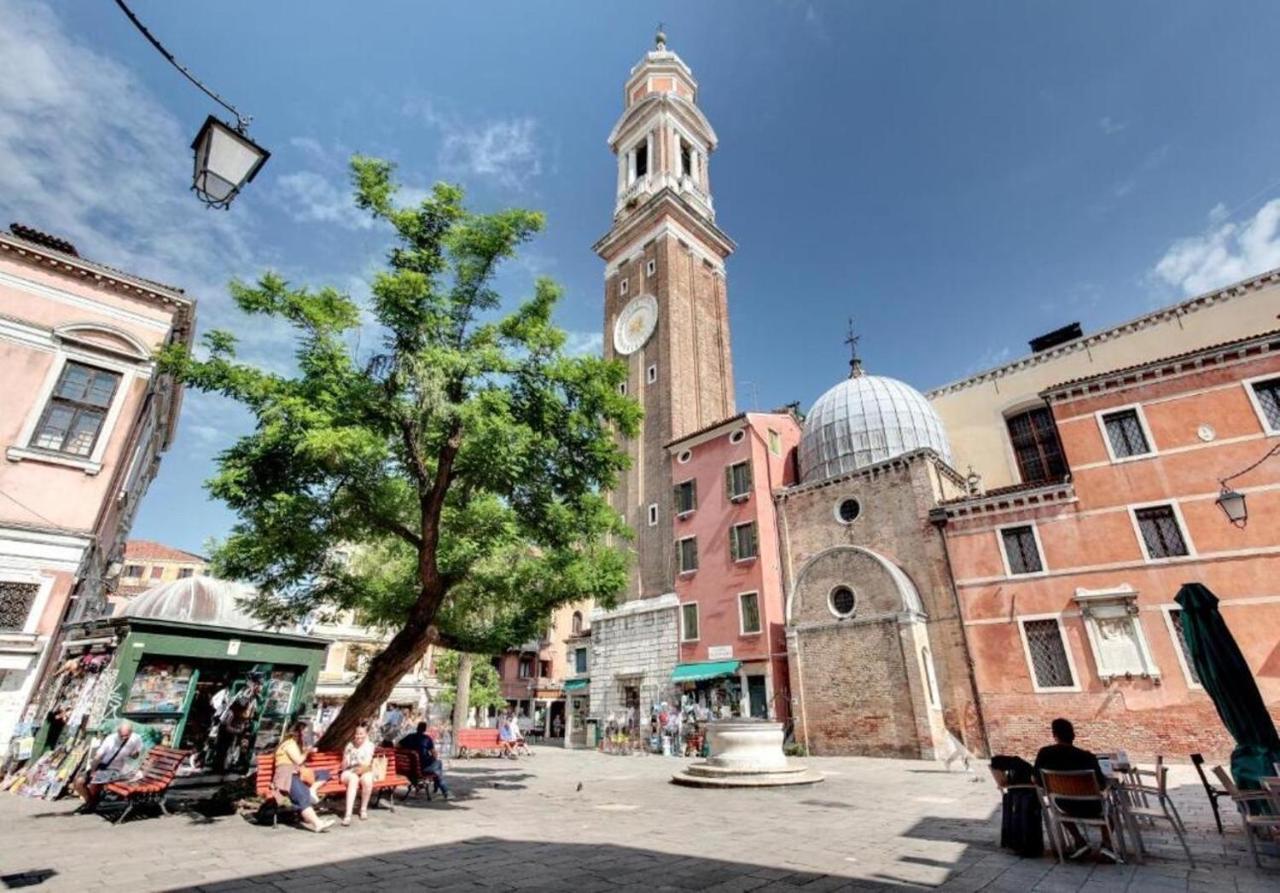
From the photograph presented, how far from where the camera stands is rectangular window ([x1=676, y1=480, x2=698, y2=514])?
26.7 meters

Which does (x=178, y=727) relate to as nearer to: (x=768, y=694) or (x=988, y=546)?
(x=768, y=694)

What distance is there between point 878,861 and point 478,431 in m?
7.37

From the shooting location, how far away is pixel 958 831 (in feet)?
24.2

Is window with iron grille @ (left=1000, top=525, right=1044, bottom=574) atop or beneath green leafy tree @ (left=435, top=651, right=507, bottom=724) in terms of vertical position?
atop

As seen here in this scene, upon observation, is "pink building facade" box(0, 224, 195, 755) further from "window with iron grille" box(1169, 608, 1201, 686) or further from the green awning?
"window with iron grille" box(1169, 608, 1201, 686)

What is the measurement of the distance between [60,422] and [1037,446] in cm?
3210

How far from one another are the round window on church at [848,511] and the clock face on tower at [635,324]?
14.9 m

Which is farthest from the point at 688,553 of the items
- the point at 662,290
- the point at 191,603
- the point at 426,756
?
the point at 191,603

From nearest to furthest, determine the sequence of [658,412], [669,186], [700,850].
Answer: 1. [700,850]
2. [658,412]
3. [669,186]

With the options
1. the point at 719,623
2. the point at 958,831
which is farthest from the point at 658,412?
the point at 958,831

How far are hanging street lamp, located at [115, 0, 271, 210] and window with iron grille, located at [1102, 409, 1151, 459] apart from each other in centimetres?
2112

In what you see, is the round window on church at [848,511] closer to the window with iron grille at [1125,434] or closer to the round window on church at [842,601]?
the round window on church at [842,601]

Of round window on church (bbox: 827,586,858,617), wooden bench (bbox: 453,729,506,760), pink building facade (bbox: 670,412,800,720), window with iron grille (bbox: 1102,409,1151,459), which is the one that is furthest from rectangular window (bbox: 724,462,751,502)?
wooden bench (bbox: 453,729,506,760)

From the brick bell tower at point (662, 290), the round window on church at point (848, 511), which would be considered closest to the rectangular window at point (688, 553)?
the brick bell tower at point (662, 290)
